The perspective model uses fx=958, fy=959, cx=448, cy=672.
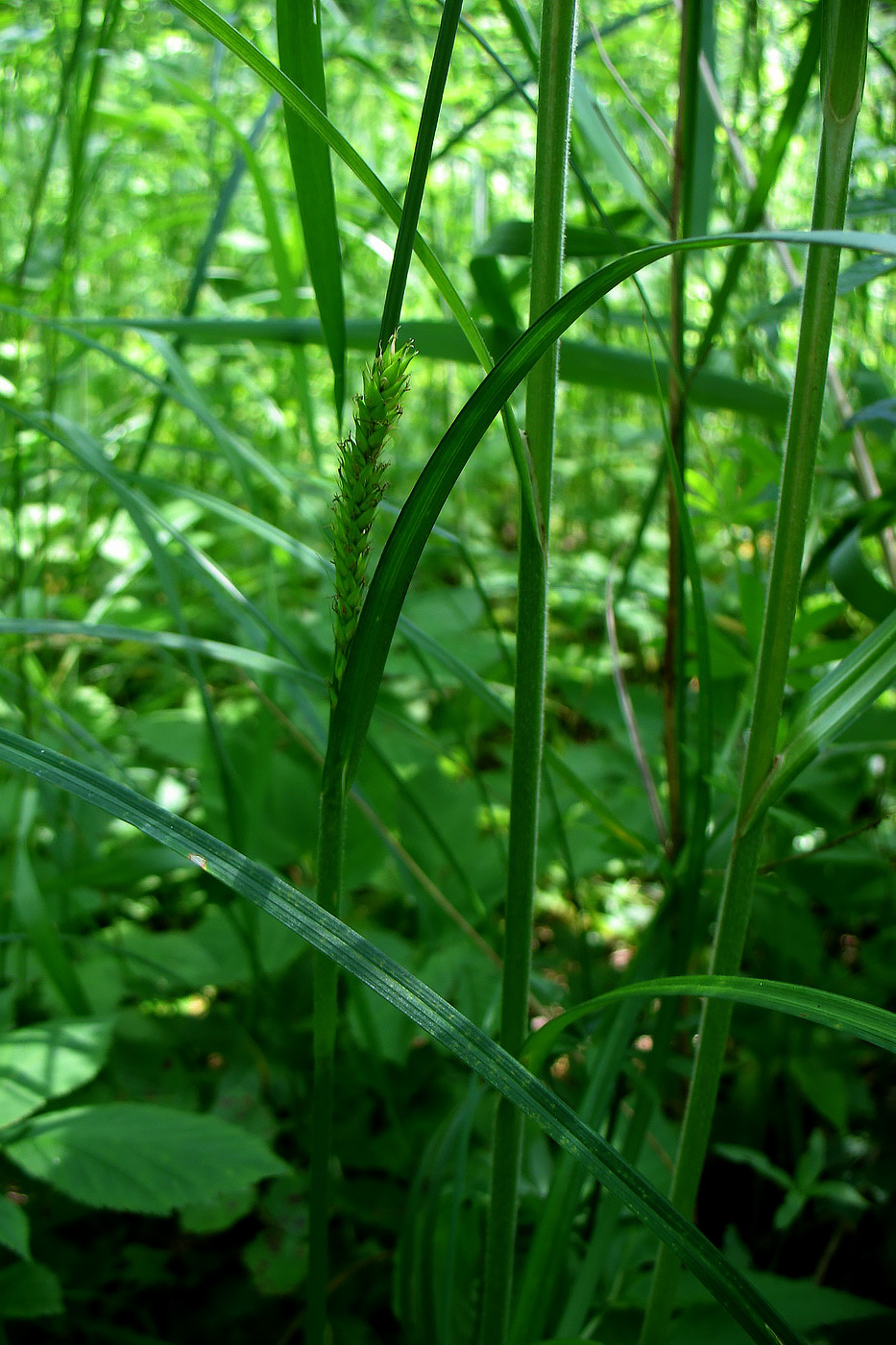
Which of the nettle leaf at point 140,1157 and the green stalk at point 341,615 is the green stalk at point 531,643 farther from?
the nettle leaf at point 140,1157

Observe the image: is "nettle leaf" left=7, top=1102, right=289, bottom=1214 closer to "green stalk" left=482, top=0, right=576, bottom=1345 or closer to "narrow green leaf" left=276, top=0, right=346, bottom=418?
"green stalk" left=482, top=0, right=576, bottom=1345

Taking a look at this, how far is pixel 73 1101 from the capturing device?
0.96m

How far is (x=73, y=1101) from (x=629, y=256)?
3.11 ft

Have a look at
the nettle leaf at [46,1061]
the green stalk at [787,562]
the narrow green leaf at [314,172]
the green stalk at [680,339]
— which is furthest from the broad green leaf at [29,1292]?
the narrow green leaf at [314,172]

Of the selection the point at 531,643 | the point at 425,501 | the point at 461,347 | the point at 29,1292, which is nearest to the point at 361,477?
the point at 425,501

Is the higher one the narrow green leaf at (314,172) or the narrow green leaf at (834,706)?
the narrow green leaf at (314,172)

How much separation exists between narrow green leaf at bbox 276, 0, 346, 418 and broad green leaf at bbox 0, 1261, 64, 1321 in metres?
0.70

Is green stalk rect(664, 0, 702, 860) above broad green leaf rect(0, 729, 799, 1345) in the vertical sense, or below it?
above

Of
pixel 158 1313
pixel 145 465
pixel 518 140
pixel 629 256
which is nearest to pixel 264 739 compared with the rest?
pixel 158 1313

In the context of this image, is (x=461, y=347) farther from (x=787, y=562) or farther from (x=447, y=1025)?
(x=447, y=1025)

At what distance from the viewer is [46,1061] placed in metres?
0.80

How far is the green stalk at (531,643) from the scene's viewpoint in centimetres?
44

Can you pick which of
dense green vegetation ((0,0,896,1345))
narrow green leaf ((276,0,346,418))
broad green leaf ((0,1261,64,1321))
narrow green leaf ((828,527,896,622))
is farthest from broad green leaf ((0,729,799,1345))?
broad green leaf ((0,1261,64,1321))

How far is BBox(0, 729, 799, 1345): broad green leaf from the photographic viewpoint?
0.40 m
